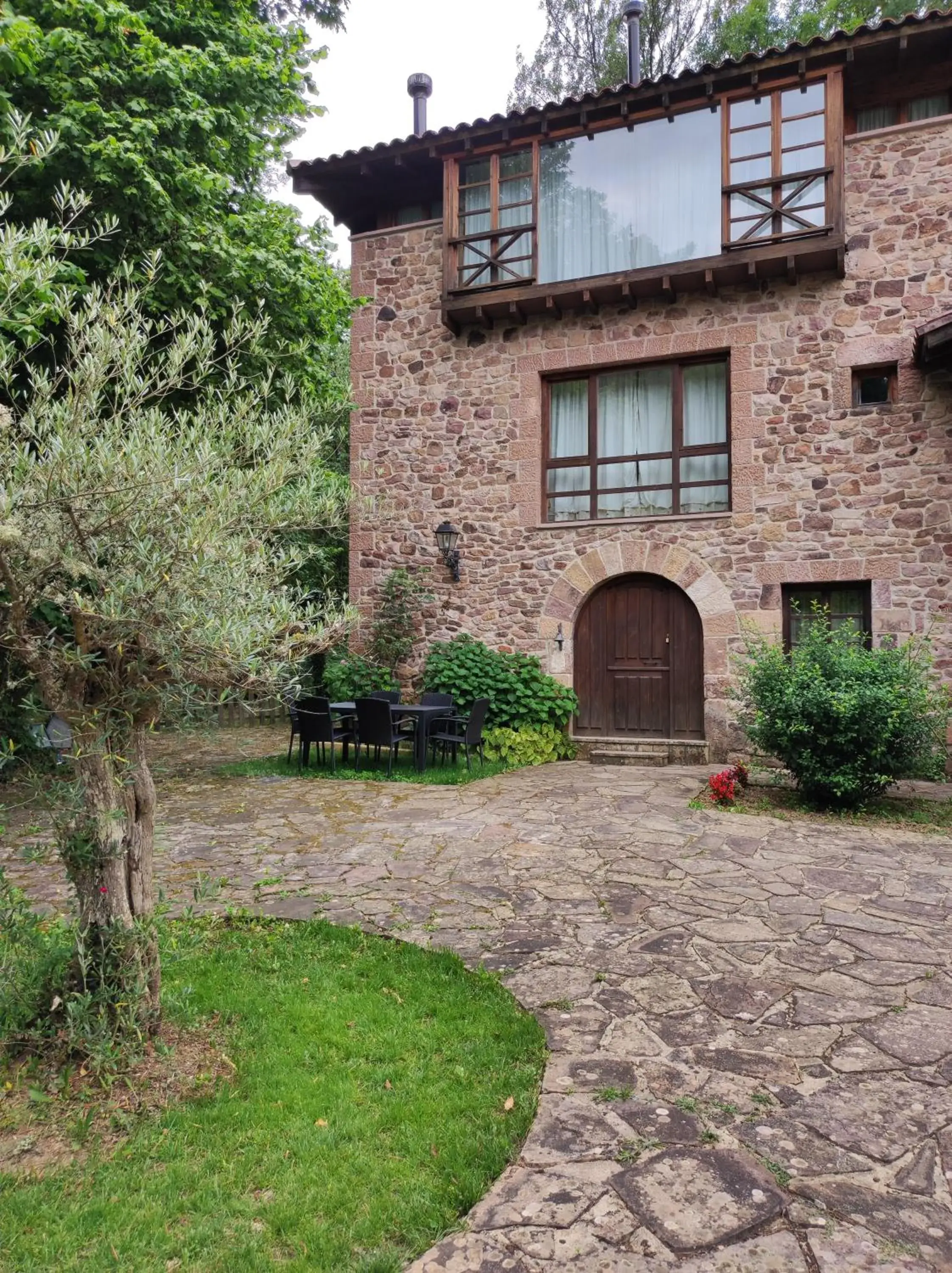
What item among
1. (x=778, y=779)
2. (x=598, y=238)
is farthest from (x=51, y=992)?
(x=598, y=238)

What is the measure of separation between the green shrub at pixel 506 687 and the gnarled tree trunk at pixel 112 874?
651 cm

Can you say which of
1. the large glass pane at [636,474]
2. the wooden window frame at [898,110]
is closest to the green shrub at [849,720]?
the large glass pane at [636,474]

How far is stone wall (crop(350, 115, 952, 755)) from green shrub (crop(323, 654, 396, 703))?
2.77ft

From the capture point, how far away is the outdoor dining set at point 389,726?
7.86 m

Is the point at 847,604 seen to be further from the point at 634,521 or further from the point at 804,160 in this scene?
the point at 804,160

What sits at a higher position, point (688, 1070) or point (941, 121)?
point (941, 121)

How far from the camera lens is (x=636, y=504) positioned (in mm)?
9359

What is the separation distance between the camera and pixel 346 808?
6.46 metres

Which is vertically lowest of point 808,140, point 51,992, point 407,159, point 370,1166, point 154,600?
point 370,1166

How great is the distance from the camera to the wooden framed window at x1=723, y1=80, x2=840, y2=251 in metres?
8.19

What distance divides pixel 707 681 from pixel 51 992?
24.4 ft

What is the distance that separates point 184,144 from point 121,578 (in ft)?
19.9

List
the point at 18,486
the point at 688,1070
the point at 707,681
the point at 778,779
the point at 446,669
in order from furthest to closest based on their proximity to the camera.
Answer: the point at 446,669 → the point at 707,681 → the point at 778,779 → the point at 688,1070 → the point at 18,486

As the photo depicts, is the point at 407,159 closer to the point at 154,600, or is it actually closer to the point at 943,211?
the point at 943,211
